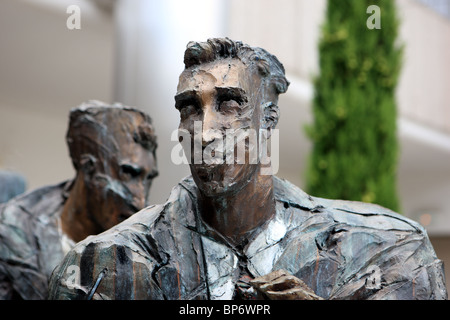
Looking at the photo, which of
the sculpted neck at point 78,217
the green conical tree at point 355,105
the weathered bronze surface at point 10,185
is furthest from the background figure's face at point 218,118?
the green conical tree at point 355,105

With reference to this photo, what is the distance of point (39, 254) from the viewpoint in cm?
428

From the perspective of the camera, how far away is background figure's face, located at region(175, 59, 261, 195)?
2643 mm

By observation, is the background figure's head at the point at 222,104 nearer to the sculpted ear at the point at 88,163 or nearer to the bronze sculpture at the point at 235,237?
the bronze sculpture at the point at 235,237

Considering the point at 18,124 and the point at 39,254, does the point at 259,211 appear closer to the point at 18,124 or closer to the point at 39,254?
the point at 39,254

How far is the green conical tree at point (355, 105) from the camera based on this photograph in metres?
6.95

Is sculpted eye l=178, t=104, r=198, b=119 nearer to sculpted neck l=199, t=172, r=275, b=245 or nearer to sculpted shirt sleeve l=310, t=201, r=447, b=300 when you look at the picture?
sculpted neck l=199, t=172, r=275, b=245

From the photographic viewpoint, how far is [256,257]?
9.03ft

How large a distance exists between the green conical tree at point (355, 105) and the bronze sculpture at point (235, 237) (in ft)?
13.4

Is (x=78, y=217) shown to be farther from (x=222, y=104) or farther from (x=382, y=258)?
(x=382, y=258)

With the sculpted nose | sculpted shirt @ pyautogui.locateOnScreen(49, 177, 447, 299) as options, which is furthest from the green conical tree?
the sculpted nose

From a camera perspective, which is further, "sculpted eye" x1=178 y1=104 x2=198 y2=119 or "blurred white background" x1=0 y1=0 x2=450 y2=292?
"blurred white background" x1=0 y1=0 x2=450 y2=292

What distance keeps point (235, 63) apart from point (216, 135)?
0.26 m

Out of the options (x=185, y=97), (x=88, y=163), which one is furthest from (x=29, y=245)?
(x=185, y=97)

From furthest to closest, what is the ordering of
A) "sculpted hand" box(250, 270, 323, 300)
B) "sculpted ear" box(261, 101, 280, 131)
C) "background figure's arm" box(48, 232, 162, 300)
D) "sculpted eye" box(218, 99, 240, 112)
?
"sculpted ear" box(261, 101, 280, 131), "sculpted eye" box(218, 99, 240, 112), "background figure's arm" box(48, 232, 162, 300), "sculpted hand" box(250, 270, 323, 300)
